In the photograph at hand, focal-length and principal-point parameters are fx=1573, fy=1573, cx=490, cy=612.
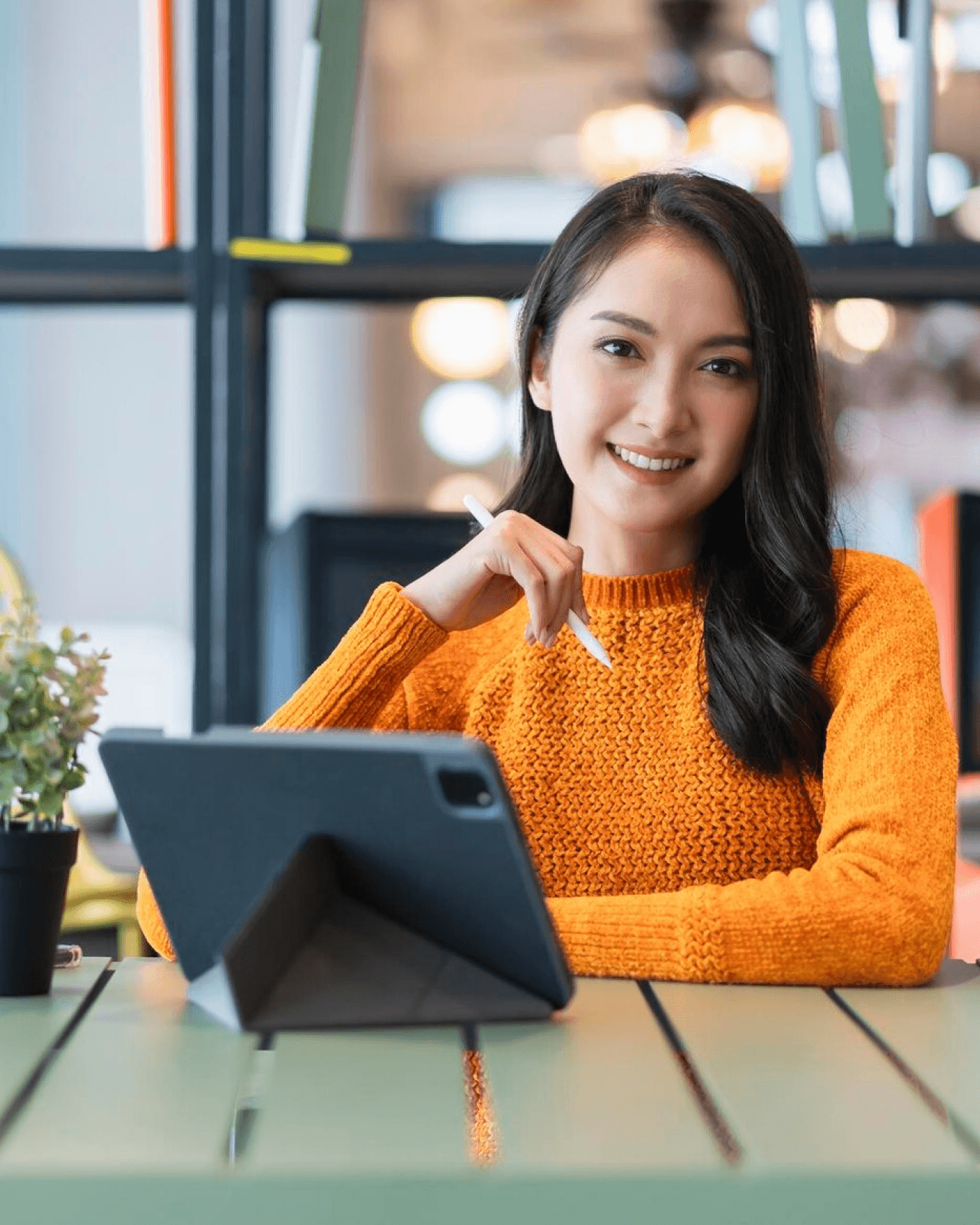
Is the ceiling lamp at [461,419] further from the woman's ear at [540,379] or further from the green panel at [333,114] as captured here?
the woman's ear at [540,379]

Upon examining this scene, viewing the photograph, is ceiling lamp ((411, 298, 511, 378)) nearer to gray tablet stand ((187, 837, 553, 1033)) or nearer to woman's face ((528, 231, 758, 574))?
woman's face ((528, 231, 758, 574))

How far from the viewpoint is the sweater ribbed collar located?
150 cm

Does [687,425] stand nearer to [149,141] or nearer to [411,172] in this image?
[149,141]

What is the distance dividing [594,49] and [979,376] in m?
2.19

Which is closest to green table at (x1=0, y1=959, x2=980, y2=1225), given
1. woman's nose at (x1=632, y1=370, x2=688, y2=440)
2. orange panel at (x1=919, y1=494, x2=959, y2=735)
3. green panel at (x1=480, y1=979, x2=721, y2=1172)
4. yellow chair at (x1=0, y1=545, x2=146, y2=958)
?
green panel at (x1=480, y1=979, x2=721, y2=1172)

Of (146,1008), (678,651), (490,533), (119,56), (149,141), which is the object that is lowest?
(146,1008)

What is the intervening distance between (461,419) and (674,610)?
18.4 ft

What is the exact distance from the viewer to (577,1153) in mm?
631

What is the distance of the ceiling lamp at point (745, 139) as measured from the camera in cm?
534

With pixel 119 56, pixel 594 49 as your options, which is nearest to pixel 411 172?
pixel 594 49

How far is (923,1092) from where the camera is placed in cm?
74

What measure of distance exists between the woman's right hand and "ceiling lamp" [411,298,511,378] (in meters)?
5.42

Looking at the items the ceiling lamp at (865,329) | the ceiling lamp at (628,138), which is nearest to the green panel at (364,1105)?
the ceiling lamp at (865,329)

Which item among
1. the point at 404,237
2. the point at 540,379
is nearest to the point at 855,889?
the point at 540,379
